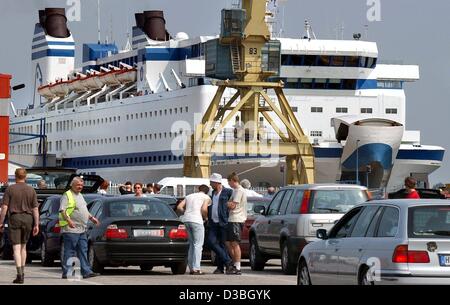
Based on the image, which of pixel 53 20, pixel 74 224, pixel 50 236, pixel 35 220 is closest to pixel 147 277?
pixel 74 224

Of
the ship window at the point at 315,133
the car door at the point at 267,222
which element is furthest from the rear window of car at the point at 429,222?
the ship window at the point at 315,133

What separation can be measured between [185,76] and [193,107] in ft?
12.4

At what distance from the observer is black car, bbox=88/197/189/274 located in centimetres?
2219

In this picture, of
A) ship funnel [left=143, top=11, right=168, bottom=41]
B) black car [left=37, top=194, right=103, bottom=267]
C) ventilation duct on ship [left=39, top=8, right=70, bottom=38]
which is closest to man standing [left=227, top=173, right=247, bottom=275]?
black car [left=37, top=194, right=103, bottom=267]

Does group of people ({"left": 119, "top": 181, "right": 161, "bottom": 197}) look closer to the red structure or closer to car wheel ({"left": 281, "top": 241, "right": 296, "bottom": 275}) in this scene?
car wheel ({"left": 281, "top": 241, "right": 296, "bottom": 275})

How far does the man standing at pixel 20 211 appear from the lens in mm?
19891

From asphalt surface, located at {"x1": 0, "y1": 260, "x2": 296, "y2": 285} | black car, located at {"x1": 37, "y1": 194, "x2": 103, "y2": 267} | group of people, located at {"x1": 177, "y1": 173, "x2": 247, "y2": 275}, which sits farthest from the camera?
black car, located at {"x1": 37, "y1": 194, "x2": 103, "y2": 267}

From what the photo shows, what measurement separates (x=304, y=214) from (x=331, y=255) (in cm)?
699

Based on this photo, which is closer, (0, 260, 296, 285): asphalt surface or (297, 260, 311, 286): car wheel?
Answer: (297, 260, 311, 286): car wheel

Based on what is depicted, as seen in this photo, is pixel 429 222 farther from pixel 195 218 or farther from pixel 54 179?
pixel 54 179

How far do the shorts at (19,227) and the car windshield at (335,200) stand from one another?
16.7 feet

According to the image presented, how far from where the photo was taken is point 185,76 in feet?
284

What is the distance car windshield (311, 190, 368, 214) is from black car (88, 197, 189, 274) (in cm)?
216
